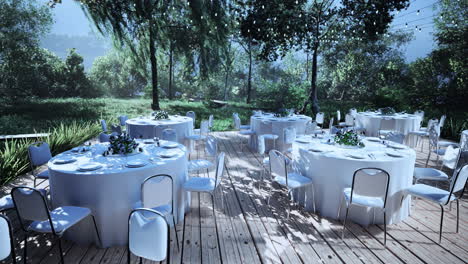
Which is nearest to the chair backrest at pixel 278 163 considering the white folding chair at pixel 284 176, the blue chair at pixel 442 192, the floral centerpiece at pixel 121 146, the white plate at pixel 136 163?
the white folding chair at pixel 284 176

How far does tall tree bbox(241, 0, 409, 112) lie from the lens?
8.75 meters

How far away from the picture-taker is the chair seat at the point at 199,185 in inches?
127

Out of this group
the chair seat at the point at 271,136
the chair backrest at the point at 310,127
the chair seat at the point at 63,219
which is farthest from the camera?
the chair backrest at the point at 310,127

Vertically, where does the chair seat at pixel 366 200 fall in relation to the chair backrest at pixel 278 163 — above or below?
below

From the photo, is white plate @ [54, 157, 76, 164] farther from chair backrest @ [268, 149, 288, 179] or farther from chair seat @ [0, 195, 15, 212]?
chair backrest @ [268, 149, 288, 179]

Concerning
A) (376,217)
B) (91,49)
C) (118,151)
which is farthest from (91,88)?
(91,49)

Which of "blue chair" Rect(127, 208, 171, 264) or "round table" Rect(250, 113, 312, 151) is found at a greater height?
"round table" Rect(250, 113, 312, 151)

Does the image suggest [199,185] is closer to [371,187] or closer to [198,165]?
[198,165]

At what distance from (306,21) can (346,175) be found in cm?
752

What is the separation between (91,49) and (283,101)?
254ft

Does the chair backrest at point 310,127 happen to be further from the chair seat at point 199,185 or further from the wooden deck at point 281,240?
the chair seat at point 199,185

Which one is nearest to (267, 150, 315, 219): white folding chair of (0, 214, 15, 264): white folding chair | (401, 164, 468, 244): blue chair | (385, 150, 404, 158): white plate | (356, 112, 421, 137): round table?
(385, 150, 404, 158): white plate

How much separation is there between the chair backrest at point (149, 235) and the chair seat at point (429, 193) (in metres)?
2.86

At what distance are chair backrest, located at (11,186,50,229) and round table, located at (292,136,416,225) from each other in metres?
2.88
